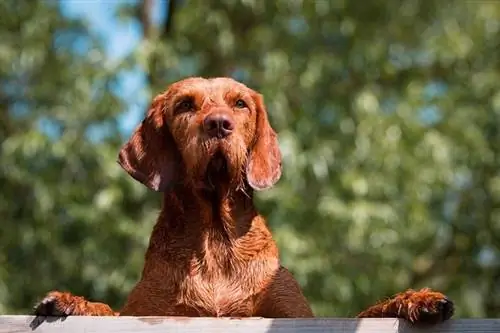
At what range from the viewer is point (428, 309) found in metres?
2.96

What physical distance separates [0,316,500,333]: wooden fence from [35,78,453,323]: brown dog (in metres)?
0.20

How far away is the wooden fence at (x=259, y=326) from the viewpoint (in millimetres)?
2938

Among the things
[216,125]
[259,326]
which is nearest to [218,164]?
[216,125]

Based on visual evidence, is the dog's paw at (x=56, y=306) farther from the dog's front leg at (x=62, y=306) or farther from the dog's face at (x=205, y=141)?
the dog's face at (x=205, y=141)

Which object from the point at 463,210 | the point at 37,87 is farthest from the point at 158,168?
the point at 463,210

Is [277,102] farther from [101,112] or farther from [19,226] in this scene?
[19,226]

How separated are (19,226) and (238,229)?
5.28 meters

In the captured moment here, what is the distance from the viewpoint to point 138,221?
8.15m

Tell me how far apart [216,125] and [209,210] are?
345 millimetres

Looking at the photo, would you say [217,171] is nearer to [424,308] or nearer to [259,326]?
[259,326]

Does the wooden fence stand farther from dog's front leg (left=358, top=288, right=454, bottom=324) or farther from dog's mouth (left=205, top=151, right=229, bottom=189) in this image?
→ dog's mouth (left=205, top=151, right=229, bottom=189)

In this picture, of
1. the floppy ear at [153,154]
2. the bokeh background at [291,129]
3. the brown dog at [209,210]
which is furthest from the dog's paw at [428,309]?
the bokeh background at [291,129]

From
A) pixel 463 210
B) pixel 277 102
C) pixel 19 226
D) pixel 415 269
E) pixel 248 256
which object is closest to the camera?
pixel 248 256

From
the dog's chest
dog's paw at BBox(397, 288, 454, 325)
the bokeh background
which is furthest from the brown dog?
the bokeh background
